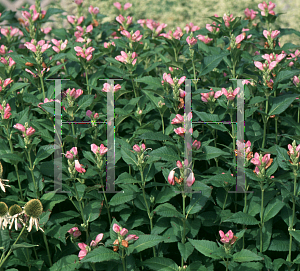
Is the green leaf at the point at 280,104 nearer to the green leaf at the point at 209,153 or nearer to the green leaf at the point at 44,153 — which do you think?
the green leaf at the point at 209,153

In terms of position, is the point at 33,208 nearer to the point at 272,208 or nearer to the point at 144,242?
the point at 144,242

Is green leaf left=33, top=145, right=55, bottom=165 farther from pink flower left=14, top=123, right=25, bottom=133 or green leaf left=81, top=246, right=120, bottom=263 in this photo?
green leaf left=81, top=246, right=120, bottom=263

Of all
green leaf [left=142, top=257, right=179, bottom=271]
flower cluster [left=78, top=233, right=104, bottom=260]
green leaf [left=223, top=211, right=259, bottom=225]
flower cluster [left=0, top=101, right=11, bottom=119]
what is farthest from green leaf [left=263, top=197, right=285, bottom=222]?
flower cluster [left=0, top=101, right=11, bottom=119]

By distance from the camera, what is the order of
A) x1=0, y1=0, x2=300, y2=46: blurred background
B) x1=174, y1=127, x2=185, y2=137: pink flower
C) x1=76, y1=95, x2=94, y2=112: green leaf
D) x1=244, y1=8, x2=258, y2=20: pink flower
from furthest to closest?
x1=0, y1=0, x2=300, y2=46: blurred background < x1=244, y1=8, x2=258, y2=20: pink flower < x1=76, y1=95, x2=94, y2=112: green leaf < x1=174, y1=127, x2=185, y2=137: pink flower

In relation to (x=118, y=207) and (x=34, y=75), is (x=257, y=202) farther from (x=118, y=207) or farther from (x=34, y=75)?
(x=34, y=75)

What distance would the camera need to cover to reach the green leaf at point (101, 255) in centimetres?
146

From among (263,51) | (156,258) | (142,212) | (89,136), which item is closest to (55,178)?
(89,136)

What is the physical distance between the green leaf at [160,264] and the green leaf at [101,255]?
0.60 ft

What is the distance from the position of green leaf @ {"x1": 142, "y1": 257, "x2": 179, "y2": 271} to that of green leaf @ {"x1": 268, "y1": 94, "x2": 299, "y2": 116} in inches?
31.5

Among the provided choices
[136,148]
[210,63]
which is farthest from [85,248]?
[210,63]

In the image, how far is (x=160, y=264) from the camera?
163cm

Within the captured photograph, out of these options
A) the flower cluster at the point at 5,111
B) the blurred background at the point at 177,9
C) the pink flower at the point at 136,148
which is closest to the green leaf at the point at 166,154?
the pink flower at the point at 136,148

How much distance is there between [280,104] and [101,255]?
1041 mm

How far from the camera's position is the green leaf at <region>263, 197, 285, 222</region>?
164cm
